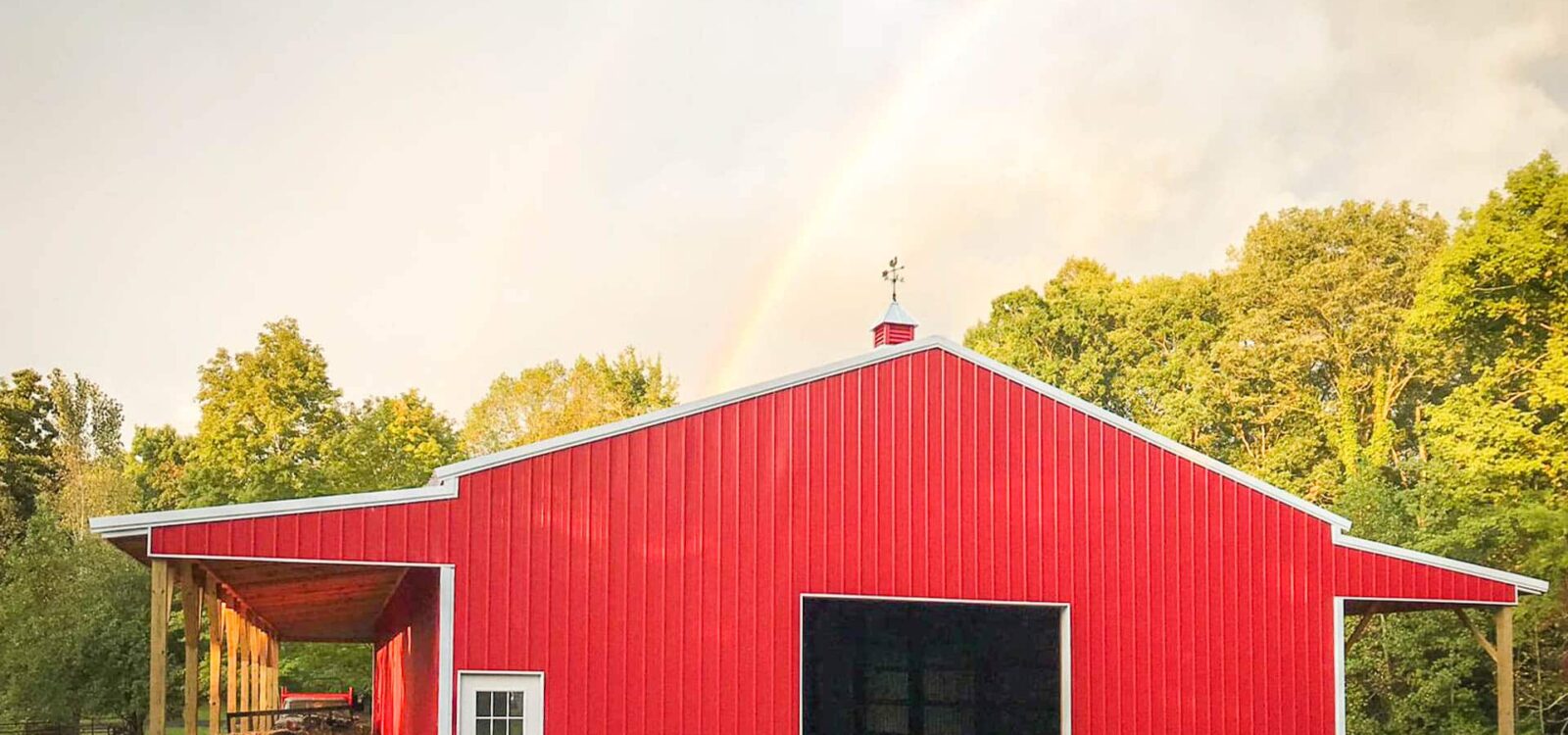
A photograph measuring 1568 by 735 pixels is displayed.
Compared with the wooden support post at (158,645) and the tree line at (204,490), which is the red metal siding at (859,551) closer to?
the wooden support post at (158,645)

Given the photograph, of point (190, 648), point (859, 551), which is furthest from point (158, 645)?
point (859, 551)

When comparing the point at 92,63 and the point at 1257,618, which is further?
the point at 92,63

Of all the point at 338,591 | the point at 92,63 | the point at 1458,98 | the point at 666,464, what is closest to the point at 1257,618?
the point at 666,464

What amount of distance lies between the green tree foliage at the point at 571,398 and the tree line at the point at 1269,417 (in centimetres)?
12

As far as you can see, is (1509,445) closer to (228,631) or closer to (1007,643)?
(1007,643)

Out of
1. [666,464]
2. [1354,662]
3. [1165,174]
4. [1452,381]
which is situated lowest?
[1354,662]

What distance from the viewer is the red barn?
1636cm

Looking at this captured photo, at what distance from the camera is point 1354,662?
3431 centimetres

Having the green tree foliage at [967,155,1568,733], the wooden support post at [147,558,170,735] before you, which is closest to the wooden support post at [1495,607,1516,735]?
the green tree foliage at [967,155,1568,733]

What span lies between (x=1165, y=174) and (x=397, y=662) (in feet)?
141

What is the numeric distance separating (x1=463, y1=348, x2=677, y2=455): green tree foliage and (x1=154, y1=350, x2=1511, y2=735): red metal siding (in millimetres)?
38218

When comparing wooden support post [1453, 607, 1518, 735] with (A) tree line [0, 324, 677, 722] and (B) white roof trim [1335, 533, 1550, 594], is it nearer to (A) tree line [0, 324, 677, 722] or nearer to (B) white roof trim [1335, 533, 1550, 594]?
(B) white roof trim [1335, 533, 1550, 594]

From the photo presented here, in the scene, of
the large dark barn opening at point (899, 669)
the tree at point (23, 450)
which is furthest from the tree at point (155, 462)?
the large dark barn opening at point (899, 669)

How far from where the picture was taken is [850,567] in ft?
59.2
